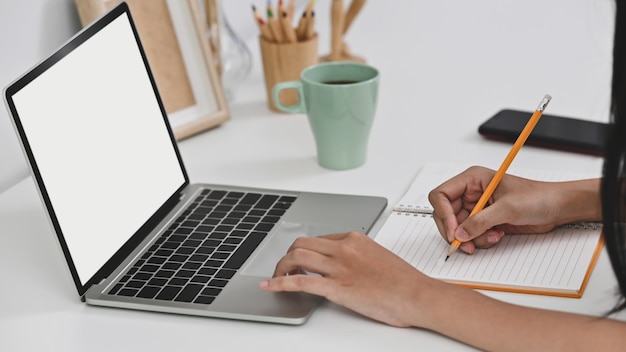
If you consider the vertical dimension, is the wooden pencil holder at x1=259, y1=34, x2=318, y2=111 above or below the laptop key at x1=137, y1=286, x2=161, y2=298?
above

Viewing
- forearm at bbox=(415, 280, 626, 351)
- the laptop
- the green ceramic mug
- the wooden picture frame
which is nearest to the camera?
forearm at bbox=(415, 280, 626, 351)

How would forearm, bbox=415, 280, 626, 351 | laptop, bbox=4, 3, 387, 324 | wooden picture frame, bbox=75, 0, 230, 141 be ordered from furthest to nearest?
1. wooden picture frame, bbox=75, 0, 230, 141
2. laptop, bbox=4, 3, 387, 324
3. forearm, bbox=415, 280, 626, 351

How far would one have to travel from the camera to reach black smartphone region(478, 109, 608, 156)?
4.16 ft

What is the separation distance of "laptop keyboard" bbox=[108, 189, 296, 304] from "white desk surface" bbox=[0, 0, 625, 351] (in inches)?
1.5

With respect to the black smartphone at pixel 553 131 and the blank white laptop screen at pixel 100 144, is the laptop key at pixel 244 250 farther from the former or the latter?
the black smartphone at pixel 553 131

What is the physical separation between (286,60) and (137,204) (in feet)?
1.57

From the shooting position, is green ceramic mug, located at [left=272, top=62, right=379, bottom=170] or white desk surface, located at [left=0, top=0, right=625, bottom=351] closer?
white desk surface, located at [left=0, top=0, right=625, bottom=351]

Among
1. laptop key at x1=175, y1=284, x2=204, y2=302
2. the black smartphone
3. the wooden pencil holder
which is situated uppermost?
the wooden pencil holder

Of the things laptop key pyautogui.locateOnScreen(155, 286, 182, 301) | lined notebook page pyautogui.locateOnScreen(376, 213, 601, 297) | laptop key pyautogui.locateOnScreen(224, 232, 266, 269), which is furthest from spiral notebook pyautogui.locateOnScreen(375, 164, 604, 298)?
laptop key pyautogui.locateOnScreen(155, 286, 182, 301)

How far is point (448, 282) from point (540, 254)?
12cm

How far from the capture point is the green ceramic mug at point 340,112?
4.01 ft

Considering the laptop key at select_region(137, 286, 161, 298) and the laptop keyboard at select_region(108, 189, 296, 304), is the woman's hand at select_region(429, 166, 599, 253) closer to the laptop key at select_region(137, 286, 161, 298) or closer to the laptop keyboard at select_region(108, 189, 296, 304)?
the laptop keyboard at select_region(108, 189, 296, 304)

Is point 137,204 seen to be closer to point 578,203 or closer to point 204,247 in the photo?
point 204,247

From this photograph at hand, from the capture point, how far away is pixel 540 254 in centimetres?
100
